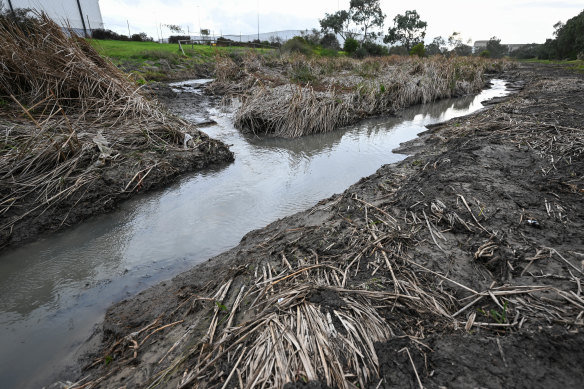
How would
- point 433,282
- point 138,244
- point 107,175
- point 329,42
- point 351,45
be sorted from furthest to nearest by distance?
point 329,42 → point 351,45 → point 107,175 → point 138,244 → point 433,282

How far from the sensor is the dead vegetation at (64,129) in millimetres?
3484

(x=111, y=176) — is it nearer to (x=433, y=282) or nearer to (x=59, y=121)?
(x=59, y=121)

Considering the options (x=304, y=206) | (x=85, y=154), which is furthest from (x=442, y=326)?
(x=85, y=154)

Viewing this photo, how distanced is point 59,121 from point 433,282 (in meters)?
5.61

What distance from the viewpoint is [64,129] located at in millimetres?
4406

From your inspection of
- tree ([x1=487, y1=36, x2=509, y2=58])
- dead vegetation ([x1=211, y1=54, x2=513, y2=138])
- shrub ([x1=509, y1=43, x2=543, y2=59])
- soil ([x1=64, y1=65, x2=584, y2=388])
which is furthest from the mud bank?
tree ([x1=487, y1=36, x2=509, y2=58])

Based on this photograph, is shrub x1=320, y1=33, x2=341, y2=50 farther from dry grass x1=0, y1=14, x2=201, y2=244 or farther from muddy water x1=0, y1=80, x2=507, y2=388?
dry grass x1=0, y1=14, x2=201, y2=244

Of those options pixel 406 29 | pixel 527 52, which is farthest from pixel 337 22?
pixel 527 52

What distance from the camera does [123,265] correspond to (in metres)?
2.90

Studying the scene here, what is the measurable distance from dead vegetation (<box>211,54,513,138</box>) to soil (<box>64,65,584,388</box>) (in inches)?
171

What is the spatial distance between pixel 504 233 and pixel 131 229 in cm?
392

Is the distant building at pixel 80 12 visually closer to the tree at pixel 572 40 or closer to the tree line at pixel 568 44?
the tree line at pixel 568 44

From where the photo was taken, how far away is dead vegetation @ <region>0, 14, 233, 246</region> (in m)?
3.48

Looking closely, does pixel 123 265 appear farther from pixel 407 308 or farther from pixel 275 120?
pixel 275 120
